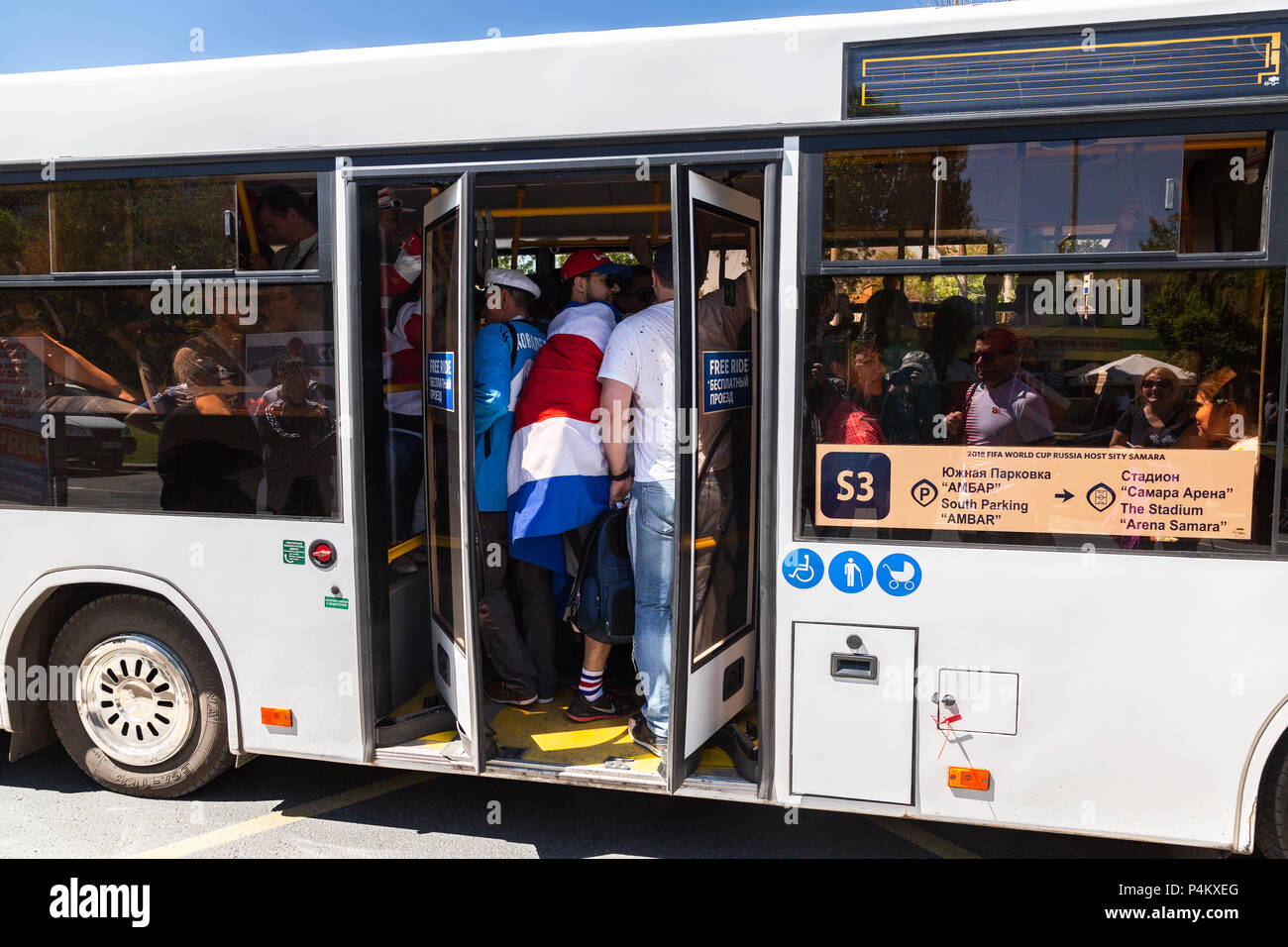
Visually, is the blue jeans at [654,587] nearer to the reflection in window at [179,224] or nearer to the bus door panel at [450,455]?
the bus door panel at [450,455]

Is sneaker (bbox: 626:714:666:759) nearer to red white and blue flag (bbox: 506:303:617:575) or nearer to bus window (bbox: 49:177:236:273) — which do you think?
red white and blue flag (bbox: 506:303:617:575)

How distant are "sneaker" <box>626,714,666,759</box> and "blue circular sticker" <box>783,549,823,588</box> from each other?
91 cm

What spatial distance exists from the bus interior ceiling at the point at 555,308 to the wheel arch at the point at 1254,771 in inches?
68.9

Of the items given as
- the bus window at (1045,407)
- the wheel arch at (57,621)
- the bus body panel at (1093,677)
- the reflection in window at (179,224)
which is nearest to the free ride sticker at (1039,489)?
the bus window at (1045,407)

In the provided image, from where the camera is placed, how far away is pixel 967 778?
3.34 m

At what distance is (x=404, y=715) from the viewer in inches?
162

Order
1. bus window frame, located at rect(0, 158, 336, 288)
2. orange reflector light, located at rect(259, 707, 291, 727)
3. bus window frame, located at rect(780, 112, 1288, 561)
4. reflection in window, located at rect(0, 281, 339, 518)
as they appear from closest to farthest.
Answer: bus window frame, located at rect(780, 112, 1288, 561)
bus window frame, located at rect(0, 158, 336, 288)
reflection in window, located at rect(0, 281, 339, 518)
orange reflector light, located at rect(259, 707, 291, 727)

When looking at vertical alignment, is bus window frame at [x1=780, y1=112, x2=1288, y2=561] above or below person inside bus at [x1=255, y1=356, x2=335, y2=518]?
above

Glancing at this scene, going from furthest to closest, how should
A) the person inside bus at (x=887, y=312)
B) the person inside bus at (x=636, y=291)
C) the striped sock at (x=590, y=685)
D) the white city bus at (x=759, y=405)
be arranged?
the person inside bus at (x=636, y=291)
the striped sock at (x=590, y=685)
the person inside bus at (x=887, y=312)
the white city bus at (x=759, y=405)

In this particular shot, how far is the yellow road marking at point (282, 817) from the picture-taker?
3889 mm

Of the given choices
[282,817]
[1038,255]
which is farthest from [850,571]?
[282,817]

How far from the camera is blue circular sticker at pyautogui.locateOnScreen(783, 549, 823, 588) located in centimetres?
340

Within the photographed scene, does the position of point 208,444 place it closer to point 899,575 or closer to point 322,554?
point 322,554

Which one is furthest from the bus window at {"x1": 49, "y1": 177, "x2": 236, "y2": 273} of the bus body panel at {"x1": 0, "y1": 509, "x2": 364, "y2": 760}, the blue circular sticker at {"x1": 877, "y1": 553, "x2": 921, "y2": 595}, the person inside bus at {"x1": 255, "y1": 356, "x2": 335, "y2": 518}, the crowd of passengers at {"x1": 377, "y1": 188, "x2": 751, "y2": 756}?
the blue circular sticker at {"x1": 877, "y1": 553, "x2": 921, "y2": 595}
